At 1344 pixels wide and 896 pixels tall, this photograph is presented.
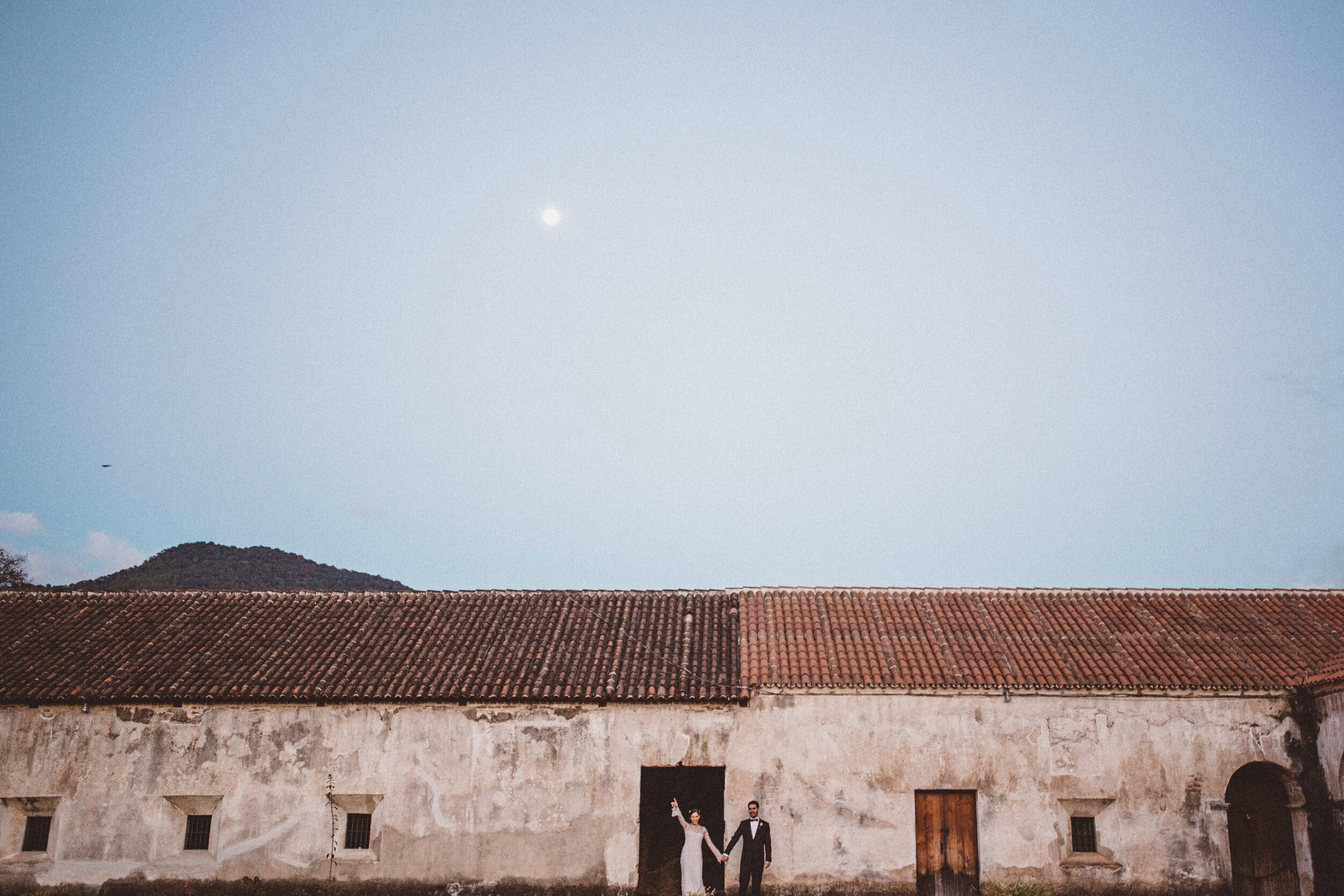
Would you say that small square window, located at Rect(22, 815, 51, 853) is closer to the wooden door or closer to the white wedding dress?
the white wedding dress

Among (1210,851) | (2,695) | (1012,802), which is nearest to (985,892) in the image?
(1012,802)

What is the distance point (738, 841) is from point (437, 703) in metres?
5.79

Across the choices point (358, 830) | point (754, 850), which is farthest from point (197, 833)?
point (754, 850)

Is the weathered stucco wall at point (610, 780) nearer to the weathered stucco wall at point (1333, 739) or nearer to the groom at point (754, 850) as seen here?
the weathered stucco wall at point (1333, 739)

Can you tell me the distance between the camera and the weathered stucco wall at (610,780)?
15148 millimetres

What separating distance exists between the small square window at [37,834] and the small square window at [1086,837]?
18.0 m

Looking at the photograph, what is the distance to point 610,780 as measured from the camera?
51.1 feet

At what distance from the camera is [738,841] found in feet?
48.8

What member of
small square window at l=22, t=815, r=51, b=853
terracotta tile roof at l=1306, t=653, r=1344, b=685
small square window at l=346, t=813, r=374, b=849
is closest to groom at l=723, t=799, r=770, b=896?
small square window at l=346, t=813, r=374, b=849

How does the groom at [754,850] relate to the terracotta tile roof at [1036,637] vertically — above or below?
below

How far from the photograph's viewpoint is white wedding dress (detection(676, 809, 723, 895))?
47.1ft

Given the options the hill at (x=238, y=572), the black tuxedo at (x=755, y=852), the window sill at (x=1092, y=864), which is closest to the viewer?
the black tuxedo at (x=755, y=852)

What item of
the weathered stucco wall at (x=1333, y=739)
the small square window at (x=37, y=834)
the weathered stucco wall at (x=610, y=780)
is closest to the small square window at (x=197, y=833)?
the weathered stucco wall at (x=610, y=780)

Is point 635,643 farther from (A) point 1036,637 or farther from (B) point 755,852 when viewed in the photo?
(A) point 1036,637
